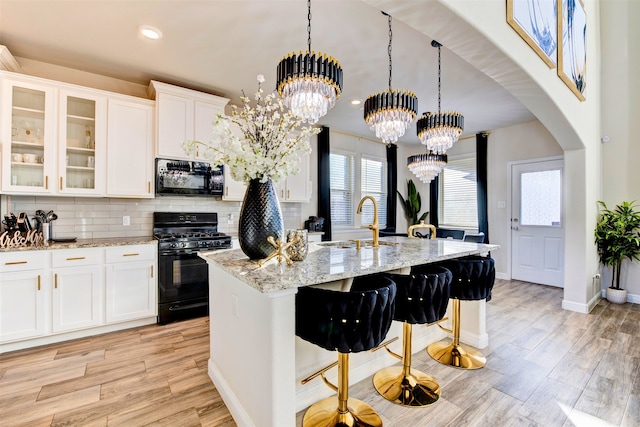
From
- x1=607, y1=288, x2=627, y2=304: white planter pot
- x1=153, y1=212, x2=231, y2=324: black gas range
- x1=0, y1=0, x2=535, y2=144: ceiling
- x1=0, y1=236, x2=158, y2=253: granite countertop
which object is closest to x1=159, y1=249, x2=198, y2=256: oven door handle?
x1=153, y1=212, x2=231, y2=324: black gas range

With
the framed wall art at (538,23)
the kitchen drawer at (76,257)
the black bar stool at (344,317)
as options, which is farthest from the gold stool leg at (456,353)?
the kitchen drawer at (76,257)

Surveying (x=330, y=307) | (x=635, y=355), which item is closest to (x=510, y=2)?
(x=330, y=307)

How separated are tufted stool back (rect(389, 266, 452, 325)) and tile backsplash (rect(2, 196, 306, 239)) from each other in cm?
316

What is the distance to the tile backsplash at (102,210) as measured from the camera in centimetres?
306

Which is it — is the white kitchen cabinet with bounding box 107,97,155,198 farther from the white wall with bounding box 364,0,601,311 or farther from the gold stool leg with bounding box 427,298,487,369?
the gold stool leg with bounding box 427,298,487,369

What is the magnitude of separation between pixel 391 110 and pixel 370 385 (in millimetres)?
2195

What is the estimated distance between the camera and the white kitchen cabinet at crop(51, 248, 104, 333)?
272 centimetres

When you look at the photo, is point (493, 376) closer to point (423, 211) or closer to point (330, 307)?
point (330, 307)

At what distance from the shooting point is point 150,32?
8.34 feet

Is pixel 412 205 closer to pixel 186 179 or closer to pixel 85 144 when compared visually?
pixel 186 179

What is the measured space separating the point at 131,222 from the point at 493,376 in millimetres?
4083

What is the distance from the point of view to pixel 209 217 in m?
4.05

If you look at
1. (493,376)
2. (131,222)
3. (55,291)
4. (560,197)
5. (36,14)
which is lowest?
(493,376)

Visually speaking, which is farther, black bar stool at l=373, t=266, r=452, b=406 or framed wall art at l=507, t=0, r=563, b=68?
framed wall art at l=507, t=0, r=563, b=68
